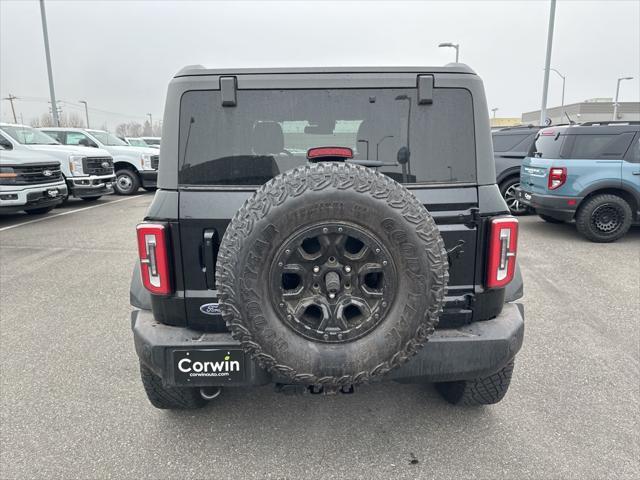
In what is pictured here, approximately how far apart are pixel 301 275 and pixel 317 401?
138 cm

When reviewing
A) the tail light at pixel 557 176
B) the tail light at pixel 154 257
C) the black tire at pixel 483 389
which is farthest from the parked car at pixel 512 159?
the tail light at pixel 154 257

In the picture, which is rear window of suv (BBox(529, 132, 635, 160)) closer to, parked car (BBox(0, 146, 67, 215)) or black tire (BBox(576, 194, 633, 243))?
black tire (BBox(576, 194, 633, 243))

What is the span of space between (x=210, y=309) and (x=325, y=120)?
114 centimetres

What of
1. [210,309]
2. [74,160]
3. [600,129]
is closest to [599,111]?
[600,129]

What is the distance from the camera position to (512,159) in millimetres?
9578

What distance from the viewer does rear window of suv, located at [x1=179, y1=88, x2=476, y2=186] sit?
7.37ft

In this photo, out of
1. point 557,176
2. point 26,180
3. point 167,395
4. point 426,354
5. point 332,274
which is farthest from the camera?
point 26,180

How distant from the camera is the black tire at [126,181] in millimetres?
13922

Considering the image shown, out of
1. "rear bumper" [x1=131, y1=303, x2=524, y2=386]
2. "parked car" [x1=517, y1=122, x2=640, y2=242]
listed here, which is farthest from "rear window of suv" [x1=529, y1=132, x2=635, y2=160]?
"rear bumper" [x1=131, y1=303, x2=524, y2=386]

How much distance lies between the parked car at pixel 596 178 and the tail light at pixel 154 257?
6960mm

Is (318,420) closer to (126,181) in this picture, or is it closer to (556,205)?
(556,205)

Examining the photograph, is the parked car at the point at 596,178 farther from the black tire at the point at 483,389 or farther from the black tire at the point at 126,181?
the black tire at the point at 126,181

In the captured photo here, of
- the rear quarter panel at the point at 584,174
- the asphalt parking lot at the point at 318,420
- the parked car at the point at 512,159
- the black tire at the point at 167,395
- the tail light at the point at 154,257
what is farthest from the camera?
the parked car at the point at 512,159

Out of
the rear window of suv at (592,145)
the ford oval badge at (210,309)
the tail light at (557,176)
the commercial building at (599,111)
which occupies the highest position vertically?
the commercial building at (599,111)
